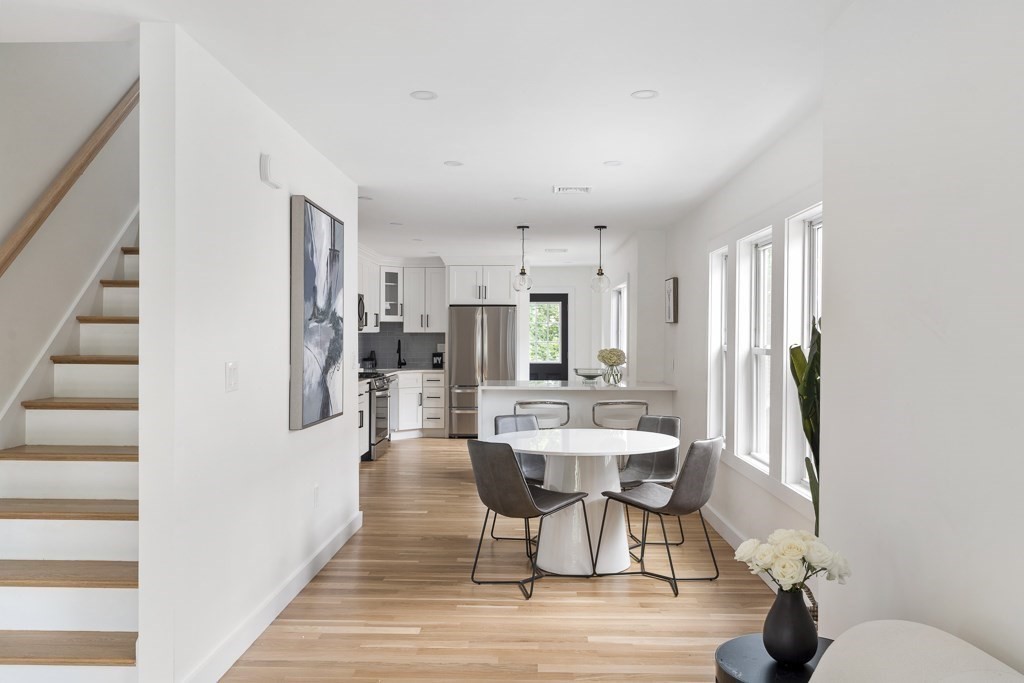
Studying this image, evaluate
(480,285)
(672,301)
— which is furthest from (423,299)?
(672,301)

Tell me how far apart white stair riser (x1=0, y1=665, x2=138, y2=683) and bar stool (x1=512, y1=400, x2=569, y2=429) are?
159 inches

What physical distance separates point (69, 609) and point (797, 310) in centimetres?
368

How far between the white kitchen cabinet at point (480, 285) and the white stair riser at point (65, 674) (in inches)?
283

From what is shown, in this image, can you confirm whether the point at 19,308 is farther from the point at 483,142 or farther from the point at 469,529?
the point at 469,529

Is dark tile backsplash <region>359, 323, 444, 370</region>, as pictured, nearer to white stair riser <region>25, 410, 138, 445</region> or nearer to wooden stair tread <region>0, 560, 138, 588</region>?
white stair riser <region>25, 410, 138, 445</region>

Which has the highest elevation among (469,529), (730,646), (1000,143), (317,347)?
(1000,143)

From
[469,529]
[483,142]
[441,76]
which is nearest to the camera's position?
[441,76]

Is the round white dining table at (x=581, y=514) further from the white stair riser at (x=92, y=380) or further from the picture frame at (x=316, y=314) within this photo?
the white stair riser at (x=92, y=380)

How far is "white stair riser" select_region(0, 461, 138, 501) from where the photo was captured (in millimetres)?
2959

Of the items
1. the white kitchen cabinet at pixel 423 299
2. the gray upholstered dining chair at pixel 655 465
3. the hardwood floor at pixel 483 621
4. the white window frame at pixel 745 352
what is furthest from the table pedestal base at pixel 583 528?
the white kitchen cabinet at pixel 423 299

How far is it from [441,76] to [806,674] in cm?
252

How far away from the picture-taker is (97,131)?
360 centimetres

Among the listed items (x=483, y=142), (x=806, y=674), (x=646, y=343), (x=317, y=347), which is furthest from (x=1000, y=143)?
(x=646, y=343)

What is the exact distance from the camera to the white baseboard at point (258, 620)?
8.79 feet
